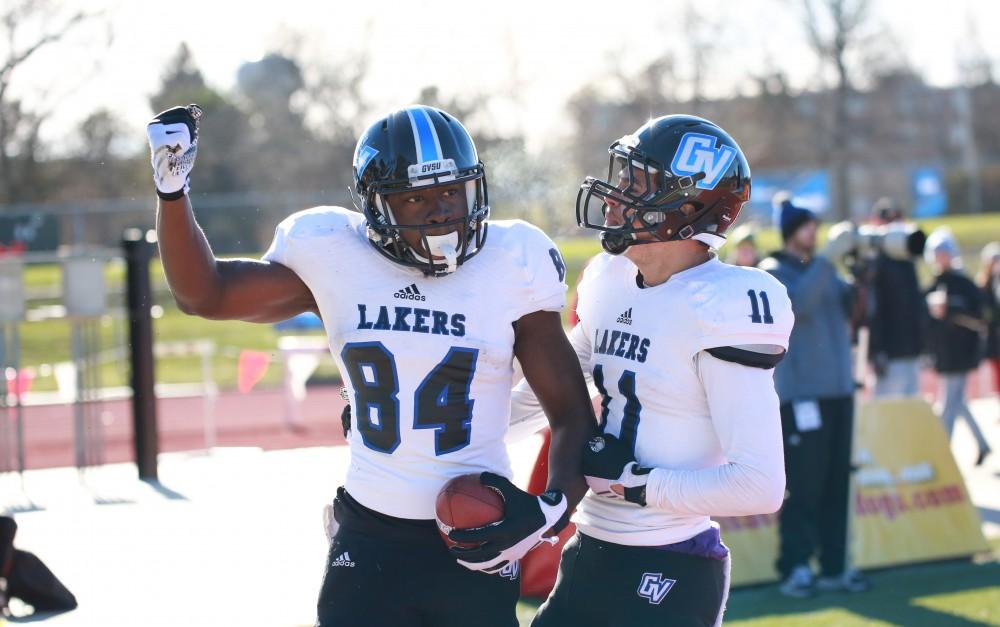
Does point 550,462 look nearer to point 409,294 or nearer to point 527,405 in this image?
point 527,405

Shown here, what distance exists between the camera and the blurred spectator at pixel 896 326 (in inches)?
321

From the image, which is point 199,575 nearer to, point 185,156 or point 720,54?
point 185,156

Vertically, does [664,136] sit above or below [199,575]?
above

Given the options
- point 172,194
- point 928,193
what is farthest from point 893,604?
point 928,193

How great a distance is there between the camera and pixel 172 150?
7.68ft

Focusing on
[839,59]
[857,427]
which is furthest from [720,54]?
[857,427]

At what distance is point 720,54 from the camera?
76.7ft

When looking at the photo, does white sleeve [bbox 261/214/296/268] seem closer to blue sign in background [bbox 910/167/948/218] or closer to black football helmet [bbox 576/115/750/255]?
black football helmet [bbox 576/115/750/255]

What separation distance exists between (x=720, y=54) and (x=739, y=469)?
22066 millimetres

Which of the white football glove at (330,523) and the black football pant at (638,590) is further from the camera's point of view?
the white football glove at (330,523)

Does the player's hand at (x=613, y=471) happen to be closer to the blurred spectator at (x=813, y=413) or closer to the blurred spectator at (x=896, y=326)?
the blurred spectator at (x=813, y=413)

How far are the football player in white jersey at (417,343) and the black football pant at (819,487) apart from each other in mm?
3551

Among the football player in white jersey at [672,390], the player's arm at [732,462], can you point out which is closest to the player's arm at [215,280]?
the football player in white jersey at [672,390]

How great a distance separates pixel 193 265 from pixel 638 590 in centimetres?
123
